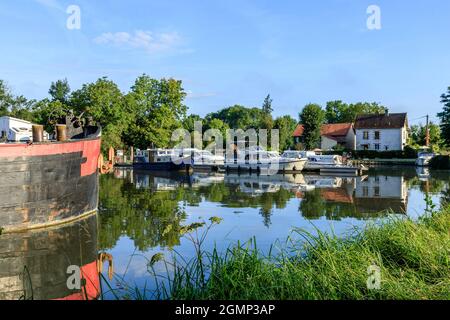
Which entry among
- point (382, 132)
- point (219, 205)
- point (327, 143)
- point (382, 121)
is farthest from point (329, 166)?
point (382, 121)

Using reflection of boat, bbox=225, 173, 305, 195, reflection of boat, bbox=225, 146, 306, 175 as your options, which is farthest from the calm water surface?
reflection of boat, bbox=225, 146, 306, 175

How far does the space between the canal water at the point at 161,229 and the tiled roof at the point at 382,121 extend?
155 ft

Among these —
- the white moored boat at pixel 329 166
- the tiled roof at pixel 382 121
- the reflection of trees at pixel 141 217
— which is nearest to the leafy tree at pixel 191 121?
the tiled roof at pixel 382 121

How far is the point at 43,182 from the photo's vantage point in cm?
1238

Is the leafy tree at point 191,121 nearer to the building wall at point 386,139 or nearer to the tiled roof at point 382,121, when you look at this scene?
the building wall at point 386,139

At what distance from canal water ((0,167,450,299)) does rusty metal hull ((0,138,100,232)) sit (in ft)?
1.41

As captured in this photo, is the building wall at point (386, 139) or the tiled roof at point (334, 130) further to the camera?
the tiled roof at point (334, 130)

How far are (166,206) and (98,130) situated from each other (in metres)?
4.19

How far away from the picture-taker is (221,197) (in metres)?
22.4

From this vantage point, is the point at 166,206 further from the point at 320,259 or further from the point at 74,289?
the point at 320,259

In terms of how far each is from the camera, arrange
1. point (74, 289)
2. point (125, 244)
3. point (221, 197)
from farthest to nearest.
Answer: point (221, 197) < point (125, 244) < point (74, 289)

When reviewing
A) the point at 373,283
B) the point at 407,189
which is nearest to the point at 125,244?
the point at 373,283

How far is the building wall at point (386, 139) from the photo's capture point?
69.9 meters

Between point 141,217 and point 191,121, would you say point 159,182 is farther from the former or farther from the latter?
point 191,121
